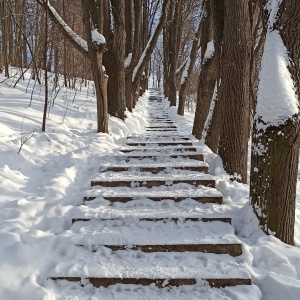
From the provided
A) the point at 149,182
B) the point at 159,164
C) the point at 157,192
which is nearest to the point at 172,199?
the point at 157,192

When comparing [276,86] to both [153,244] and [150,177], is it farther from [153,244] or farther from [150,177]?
[150,177]

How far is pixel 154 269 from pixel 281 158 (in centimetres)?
141

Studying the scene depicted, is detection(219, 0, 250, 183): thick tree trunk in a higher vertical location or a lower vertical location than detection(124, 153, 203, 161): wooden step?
higher

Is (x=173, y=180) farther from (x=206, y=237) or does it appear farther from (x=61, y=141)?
(x=61, y=141)

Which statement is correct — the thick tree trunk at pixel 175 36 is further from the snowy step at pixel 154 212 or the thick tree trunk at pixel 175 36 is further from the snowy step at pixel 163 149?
the snowy step at pixel 154 212

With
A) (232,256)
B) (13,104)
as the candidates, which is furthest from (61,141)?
(232,256)

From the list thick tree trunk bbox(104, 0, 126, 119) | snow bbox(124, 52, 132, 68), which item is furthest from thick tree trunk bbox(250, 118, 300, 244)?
snow bbox(124, 52, 132, 68)

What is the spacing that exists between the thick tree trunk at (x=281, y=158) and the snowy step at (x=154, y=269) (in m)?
0.57

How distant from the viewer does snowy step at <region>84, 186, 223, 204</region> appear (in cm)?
343

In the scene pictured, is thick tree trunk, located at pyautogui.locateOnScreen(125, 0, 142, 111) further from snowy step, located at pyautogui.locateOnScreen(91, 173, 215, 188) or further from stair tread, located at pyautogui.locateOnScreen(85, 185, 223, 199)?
stair tread, located at pyautogui.locateOnScreen(85, 185, 223, 199)

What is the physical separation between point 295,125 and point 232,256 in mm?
1212

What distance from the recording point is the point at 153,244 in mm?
2672

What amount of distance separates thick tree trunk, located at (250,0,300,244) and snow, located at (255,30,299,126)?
0.03 meters

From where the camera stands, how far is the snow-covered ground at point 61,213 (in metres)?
2.22
